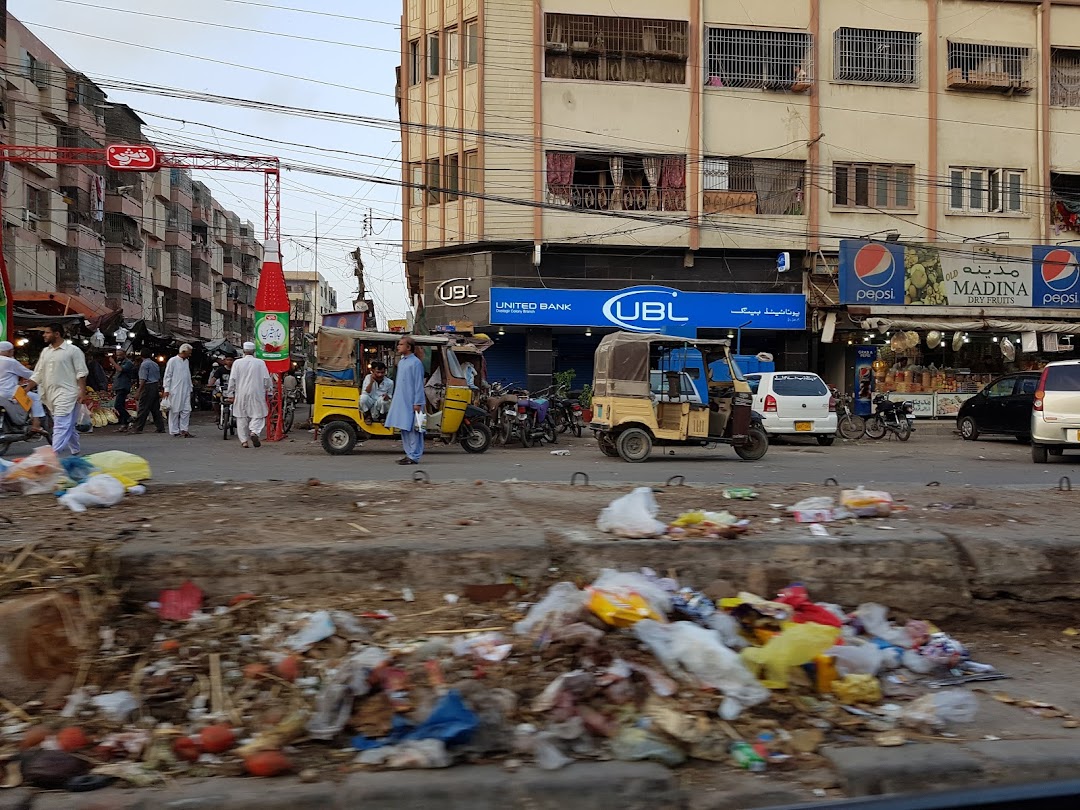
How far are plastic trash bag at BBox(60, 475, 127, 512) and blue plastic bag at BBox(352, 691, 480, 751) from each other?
3192mm

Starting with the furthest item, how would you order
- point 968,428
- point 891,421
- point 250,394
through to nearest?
point 891,421 → point 968,428 → point 250,394

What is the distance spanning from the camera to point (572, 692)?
3621mm

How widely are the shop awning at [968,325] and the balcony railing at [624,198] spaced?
21.2 ft

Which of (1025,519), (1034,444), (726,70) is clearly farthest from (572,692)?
(726,70)

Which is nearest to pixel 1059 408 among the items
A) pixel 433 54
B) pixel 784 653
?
pixel 784 653

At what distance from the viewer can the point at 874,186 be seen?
25.8 meters

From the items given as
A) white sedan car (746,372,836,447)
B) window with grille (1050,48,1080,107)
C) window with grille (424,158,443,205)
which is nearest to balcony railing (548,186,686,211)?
window with grille (424,158,443,205)

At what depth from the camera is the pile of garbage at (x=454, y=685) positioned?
3363 millimetres

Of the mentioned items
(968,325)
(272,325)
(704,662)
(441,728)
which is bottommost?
(441,728)

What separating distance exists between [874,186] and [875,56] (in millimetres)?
3848

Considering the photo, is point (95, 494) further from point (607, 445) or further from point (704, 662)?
point (607, 445)

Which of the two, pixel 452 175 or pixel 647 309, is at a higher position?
pixel 452 175

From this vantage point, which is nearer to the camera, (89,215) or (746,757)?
(746,757)

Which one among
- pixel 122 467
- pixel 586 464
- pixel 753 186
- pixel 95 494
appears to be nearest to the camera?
pixel 95 494
